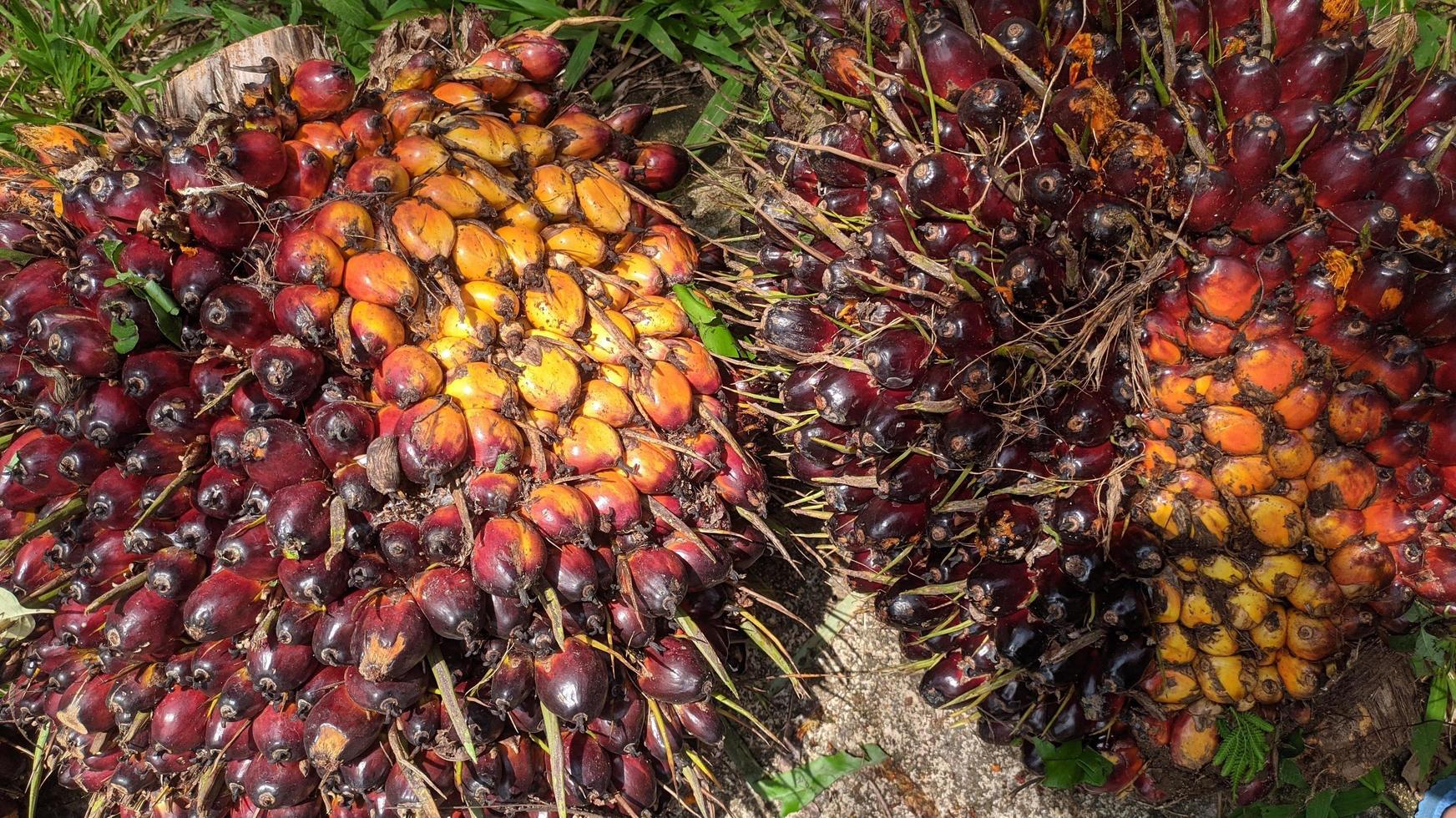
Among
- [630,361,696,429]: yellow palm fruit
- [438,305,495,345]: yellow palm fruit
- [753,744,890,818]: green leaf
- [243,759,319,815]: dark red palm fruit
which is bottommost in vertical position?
[753,744,890,818]: green leaf

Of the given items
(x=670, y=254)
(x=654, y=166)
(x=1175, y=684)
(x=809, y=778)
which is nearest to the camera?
(x=1175, y=684)

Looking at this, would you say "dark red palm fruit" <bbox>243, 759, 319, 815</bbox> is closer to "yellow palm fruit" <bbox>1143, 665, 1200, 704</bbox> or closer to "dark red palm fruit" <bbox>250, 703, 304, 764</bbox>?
"dark red palm fruit" <bbox>250, 703, 304, 764</bbox>

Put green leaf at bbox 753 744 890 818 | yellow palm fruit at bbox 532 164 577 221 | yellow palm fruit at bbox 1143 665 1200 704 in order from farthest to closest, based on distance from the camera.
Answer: green leaf at bbox 753 744 890 818
yellow palm fruit at bbox 532 164 577 221
yellow palm fruit at bbox 1143 665 1200 704

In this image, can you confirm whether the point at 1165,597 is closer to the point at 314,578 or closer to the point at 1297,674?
the point at 1297,674

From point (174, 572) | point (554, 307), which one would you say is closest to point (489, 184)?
point (554, 307)

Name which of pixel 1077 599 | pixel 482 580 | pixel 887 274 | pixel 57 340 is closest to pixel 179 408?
pixel 57 340

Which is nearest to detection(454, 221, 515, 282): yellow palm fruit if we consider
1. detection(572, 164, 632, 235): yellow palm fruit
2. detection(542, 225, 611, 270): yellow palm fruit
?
detection(542, 225, 611, 270): yellow palm fruit
